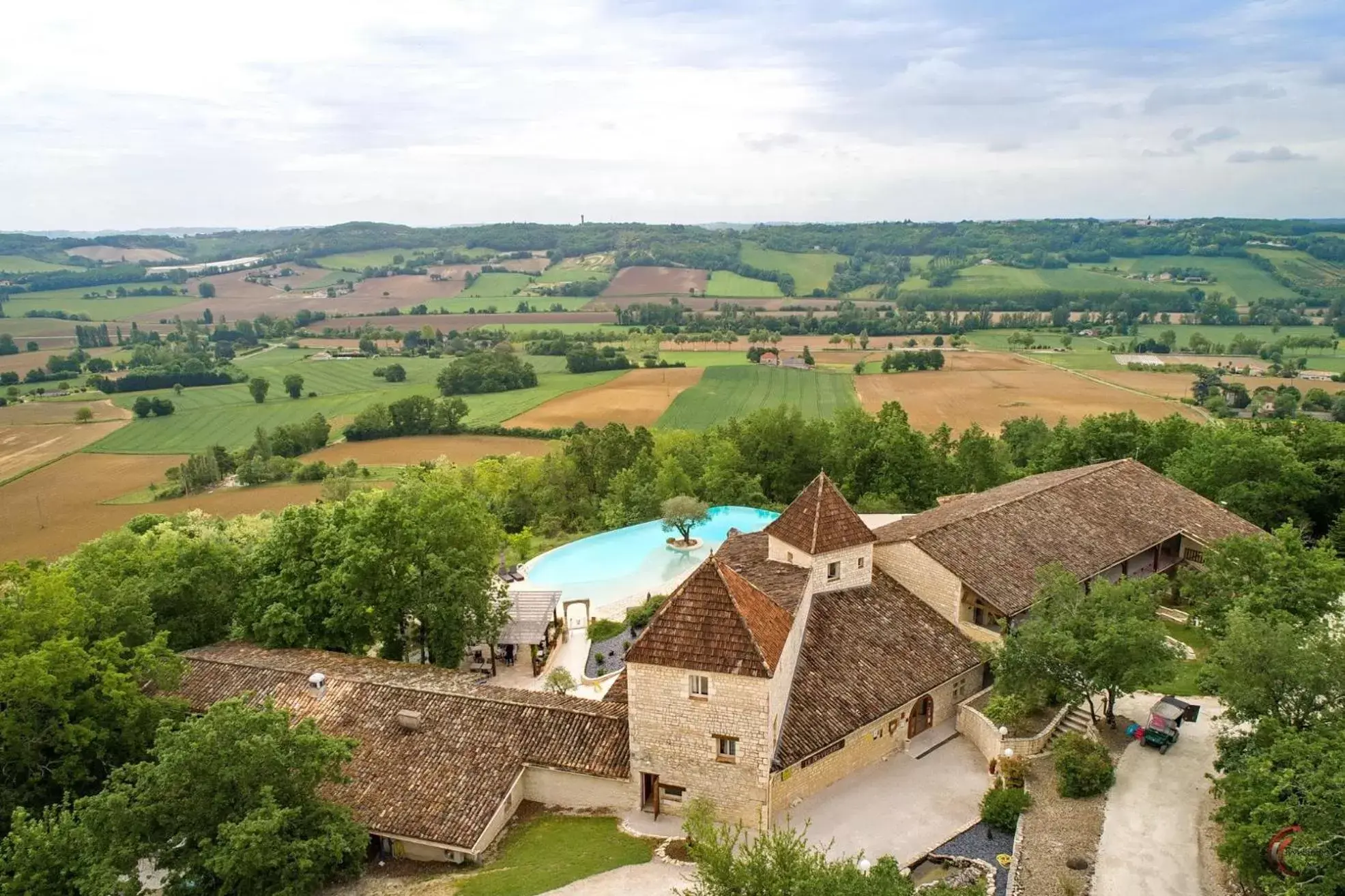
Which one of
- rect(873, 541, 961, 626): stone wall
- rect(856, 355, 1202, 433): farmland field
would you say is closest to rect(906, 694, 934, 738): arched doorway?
rect(873, 541, 961, 626): stone wall

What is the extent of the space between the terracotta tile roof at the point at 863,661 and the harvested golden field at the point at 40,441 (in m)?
87.3

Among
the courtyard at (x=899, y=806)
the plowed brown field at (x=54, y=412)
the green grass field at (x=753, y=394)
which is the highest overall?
the courtyard at (x=899, y=806)

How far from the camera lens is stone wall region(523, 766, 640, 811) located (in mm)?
27500

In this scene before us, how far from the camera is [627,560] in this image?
175 ft

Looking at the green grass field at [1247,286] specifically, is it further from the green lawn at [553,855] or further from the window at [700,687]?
the green lawn at [553,855]

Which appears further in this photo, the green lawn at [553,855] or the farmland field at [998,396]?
the farmland field at [998,396]

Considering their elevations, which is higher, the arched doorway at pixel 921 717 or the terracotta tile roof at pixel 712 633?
the terracotta tile roof at pixel 712 633

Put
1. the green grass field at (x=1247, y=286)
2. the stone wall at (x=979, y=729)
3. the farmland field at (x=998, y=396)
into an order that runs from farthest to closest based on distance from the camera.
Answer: the green grass field at (x=1247, y=286), the farmland field at (x=998, y=396), the stone wall at (x=979, y=729)

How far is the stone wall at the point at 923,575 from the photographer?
34875 mm

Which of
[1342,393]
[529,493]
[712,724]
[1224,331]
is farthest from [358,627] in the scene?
[1224,331]

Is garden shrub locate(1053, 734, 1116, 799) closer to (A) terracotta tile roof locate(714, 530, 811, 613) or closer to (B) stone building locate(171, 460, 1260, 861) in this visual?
(B) stone building locate(171, 460, 1260, 861)

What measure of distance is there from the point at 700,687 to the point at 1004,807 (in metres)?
9.71

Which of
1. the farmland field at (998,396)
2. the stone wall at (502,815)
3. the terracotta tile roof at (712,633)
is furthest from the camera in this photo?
the farmland field at (998,396)

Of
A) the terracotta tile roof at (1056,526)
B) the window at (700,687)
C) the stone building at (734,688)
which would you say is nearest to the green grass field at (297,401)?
the terracotta tile roof at (1056,526)
